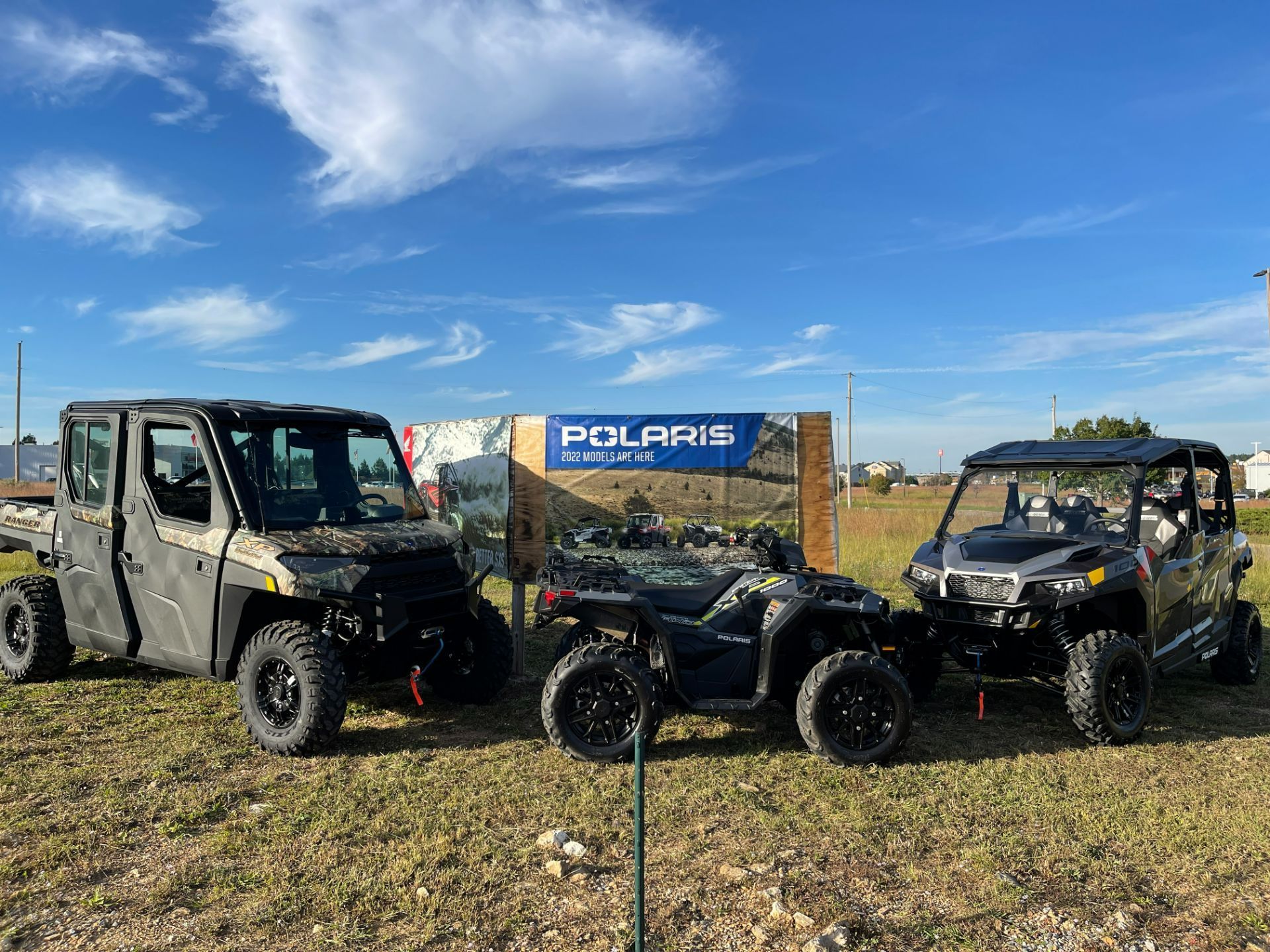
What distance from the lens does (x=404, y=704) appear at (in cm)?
712

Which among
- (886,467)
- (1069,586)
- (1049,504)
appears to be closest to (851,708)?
(1069,586)

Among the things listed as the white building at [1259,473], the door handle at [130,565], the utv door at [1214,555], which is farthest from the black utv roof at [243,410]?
the white building at [1259,473]

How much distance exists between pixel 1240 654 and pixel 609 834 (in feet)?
22.3

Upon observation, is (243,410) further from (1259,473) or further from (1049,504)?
(1259,473)

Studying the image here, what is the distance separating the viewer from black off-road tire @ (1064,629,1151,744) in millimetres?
5984

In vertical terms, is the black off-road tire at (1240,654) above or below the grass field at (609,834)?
above

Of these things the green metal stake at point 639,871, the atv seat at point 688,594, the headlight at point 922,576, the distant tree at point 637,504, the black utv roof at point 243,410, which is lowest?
the green metal stake at point 639,871

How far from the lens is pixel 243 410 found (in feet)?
21.1

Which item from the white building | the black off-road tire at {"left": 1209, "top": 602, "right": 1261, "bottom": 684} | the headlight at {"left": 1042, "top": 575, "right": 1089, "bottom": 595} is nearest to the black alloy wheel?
the headlight at {"left": 1042, "top": 575, "right": 1089, "bottom": 595}

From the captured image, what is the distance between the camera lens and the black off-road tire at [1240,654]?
26.3 feet

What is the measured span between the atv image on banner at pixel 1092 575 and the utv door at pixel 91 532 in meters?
6.47

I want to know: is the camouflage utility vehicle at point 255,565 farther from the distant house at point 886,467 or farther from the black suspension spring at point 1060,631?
the distant house at point 886,467

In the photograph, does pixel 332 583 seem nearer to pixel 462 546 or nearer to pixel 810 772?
pixel 462 546

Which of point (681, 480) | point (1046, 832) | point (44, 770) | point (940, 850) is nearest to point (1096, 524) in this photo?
point (1046, 832)
